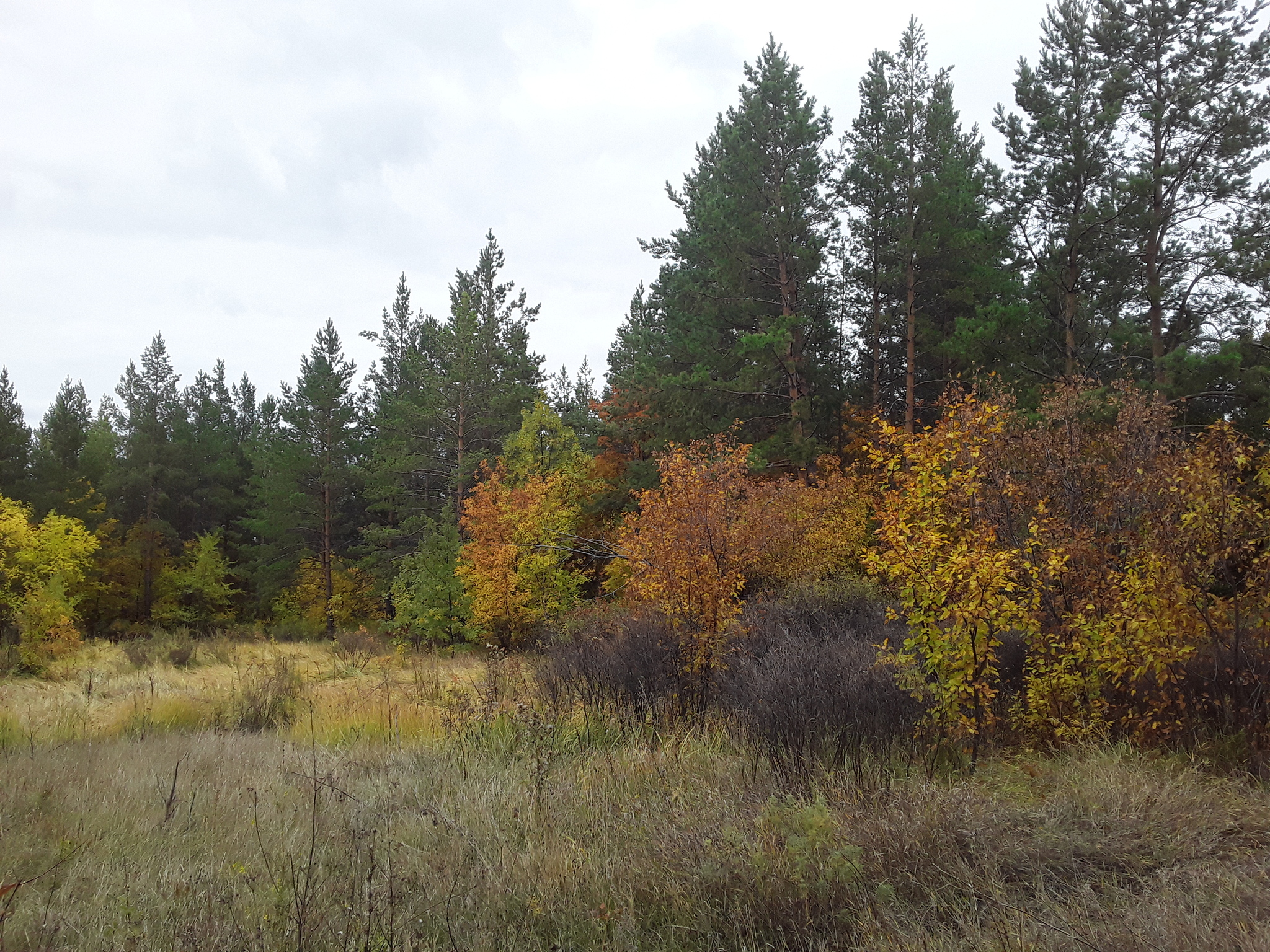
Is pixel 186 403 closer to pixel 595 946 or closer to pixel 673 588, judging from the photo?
pixel 673 588

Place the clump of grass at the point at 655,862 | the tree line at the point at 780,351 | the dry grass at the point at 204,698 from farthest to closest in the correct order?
the tree line at the point at 780,351 → the dry grass at the point at 204,698 → the clump of grass at the point at 655,862

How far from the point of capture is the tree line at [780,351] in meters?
15.0

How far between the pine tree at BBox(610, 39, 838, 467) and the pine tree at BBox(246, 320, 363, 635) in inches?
657

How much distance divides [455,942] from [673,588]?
589cm

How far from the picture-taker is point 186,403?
44250mm

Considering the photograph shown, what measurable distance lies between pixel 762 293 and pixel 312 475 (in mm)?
22137

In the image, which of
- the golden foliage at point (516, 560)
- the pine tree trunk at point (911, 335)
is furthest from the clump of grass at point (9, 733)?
the pine tree trunk at point (911, 335)

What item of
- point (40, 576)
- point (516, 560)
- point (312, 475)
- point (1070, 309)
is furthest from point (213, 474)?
point (1070, 309)

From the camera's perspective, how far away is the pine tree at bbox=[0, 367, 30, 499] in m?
29.7

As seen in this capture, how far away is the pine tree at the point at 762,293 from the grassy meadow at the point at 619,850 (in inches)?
535

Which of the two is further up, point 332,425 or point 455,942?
point 332,425

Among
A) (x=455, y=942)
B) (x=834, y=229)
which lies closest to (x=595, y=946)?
(x=455, y=942)

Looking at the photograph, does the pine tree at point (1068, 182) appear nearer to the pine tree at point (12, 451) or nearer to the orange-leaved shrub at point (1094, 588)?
the orange-leaved shrub at point (1094, 588)

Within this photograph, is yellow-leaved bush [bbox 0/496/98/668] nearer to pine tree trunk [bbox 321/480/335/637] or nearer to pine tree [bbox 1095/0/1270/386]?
pine tree trunk [bbox 321/480/335/637]
